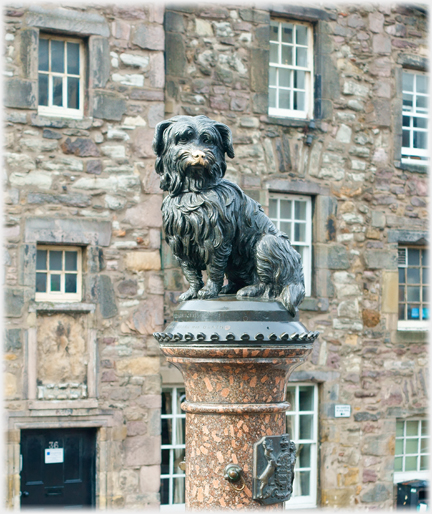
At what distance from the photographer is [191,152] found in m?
3.90

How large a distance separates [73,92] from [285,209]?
3.64m

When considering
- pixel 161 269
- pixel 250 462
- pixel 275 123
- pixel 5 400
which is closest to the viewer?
pixel 250 462

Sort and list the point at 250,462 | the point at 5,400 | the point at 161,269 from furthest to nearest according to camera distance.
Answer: the point at 161,269, the point at 5,400, the point at 250,462

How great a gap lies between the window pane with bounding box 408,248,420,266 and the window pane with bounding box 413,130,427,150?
1.73 m

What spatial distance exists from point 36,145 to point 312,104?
4425mm

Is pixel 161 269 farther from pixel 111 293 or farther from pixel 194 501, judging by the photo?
pixel 194 501

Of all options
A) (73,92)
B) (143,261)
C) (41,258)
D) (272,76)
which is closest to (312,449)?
(143,261)

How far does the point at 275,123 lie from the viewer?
36.9ft

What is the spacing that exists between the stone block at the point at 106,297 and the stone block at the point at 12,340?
110cm

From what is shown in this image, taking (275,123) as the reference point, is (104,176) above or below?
below

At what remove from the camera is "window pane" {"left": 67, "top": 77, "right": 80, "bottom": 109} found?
9984 millimetres

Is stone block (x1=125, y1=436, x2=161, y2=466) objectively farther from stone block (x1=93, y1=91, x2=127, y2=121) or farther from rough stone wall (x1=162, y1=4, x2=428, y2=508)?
stone block (x1=93, y1=91, x2=127, y2=121)

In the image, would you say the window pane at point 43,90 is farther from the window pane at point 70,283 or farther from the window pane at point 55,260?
the window pane at point 70,283

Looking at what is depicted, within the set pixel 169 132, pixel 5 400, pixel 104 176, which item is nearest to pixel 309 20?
pixel 104 176
